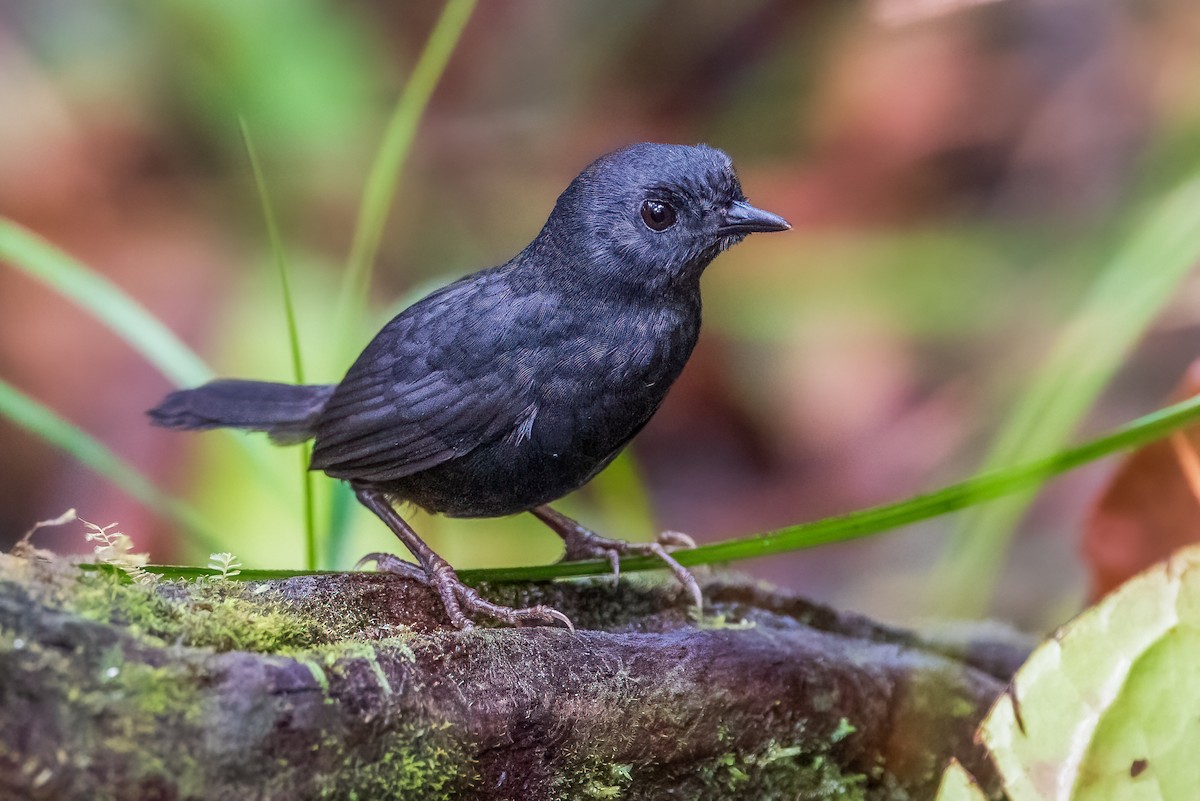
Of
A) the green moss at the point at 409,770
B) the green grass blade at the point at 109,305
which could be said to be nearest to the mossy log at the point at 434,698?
the green moss at the point at 409,770

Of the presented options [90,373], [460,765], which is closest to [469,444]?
[460,765]

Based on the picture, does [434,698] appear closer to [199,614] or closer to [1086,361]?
[199,614]

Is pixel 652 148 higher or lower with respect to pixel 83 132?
lower

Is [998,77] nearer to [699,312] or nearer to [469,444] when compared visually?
[699,312]

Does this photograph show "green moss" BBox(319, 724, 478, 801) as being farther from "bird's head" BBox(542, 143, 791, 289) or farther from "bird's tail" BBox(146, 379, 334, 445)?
"bird's tail" BBox(146, 379, 334, 445)

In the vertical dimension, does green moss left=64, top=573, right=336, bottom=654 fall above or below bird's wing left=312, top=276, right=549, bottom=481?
below

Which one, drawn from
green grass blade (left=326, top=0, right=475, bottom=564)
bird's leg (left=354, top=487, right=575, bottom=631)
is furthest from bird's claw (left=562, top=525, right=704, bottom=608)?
green grass blade (left=326, top=0, right=475, bottom=564)
